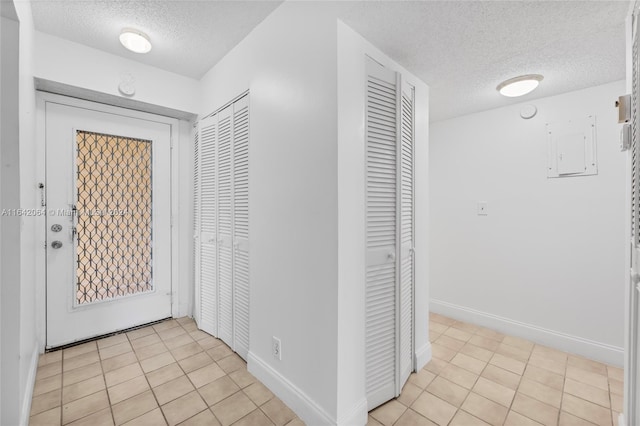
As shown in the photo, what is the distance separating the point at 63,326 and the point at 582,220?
439 centimetres

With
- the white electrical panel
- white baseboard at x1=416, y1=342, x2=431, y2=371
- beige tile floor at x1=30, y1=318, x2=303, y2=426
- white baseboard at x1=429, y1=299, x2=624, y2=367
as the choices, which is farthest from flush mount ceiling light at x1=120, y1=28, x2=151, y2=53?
white baseboard at x1=429, y1=299, x2=624, y2=367

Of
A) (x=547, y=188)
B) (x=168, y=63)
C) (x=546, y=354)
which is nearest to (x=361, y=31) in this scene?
(x=168, y=63)

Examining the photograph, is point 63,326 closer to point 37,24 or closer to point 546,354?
point 37,24

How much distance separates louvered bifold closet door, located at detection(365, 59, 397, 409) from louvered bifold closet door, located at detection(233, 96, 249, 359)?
94 centimetres

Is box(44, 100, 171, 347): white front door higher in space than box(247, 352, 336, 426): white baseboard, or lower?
higher

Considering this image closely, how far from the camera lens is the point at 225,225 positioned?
7.59 ft

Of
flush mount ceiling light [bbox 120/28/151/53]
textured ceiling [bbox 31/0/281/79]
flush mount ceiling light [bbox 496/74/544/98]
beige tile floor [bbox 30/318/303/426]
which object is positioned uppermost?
textured ceiling [bbox 31/0/281/79]

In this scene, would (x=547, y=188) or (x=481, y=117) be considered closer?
(x=547, y=188)

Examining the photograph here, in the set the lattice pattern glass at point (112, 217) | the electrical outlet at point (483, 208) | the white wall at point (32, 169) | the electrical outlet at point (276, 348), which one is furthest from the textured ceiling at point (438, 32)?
the electrical outlet at point (276, 348)

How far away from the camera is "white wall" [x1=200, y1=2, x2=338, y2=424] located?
55.4 inches

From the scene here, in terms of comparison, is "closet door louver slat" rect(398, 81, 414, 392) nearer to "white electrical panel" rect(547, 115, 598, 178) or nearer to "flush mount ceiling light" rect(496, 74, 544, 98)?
"flush mount ceiling light" rect(496, 74, 544, 98)

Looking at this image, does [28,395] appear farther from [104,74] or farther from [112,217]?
[104,74]

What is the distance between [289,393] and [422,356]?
106 cm

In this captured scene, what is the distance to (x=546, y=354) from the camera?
7.43 ft
